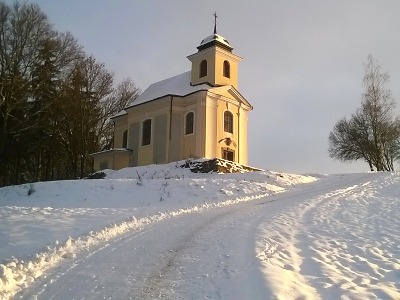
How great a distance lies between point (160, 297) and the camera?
4809 millimetres

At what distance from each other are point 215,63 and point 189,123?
5.70 meters

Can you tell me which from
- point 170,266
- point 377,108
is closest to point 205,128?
point 377,108

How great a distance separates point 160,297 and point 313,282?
225 centimetres

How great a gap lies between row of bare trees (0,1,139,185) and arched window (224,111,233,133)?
477 inches

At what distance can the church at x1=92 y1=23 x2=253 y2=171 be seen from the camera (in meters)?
30.5

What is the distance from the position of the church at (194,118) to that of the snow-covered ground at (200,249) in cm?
1632

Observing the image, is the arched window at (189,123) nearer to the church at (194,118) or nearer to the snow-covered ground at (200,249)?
the church at (194,118)

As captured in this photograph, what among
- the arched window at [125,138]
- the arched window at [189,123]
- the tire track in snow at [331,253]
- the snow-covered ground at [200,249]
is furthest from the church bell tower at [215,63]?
the tire track in snow at [331,253]

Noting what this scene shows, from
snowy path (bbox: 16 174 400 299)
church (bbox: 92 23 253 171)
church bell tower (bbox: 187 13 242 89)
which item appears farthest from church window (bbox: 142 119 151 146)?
snowy path (bbox: 16 174 400 299)

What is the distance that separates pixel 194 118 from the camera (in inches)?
1209

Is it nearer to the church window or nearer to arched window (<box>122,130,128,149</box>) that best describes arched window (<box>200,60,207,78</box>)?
the church window

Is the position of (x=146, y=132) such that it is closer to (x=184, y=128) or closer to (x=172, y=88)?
(x=184, y=128)

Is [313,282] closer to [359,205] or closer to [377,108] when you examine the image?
[359,205]

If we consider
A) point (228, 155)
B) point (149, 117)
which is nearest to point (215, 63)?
point (149, 117)
